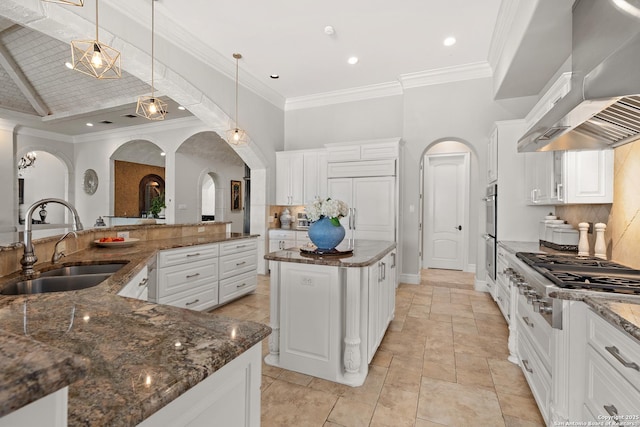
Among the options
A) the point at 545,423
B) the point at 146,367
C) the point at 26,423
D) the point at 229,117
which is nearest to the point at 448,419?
the point at 545,423

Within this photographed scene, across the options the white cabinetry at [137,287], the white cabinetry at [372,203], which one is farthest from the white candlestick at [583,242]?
the white cabinetry at [137,287]

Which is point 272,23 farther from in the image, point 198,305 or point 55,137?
point 55,137

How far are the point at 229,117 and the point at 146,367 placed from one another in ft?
14.5

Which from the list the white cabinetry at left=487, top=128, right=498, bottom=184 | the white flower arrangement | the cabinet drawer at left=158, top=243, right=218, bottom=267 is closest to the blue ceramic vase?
the white flower arrangement

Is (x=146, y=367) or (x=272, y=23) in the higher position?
(x=272, y=23)

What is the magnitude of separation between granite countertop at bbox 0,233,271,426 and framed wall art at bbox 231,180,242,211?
26.8ft

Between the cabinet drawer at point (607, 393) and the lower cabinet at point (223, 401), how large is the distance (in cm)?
133

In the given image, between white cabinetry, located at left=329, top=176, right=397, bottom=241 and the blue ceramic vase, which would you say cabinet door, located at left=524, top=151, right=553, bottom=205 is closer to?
white cabinetry, located at left=329, top=176, right=397, bottom=241

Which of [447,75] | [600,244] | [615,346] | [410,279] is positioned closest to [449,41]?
[447,75]

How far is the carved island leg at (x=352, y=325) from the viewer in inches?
87.4

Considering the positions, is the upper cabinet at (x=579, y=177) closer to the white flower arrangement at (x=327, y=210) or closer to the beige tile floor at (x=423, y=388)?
the beige tile floor at (x=423, y=388)

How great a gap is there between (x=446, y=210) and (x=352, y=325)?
A: 4923mm

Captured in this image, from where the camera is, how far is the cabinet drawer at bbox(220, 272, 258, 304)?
3811 mm

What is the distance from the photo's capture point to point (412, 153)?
16.9ft
